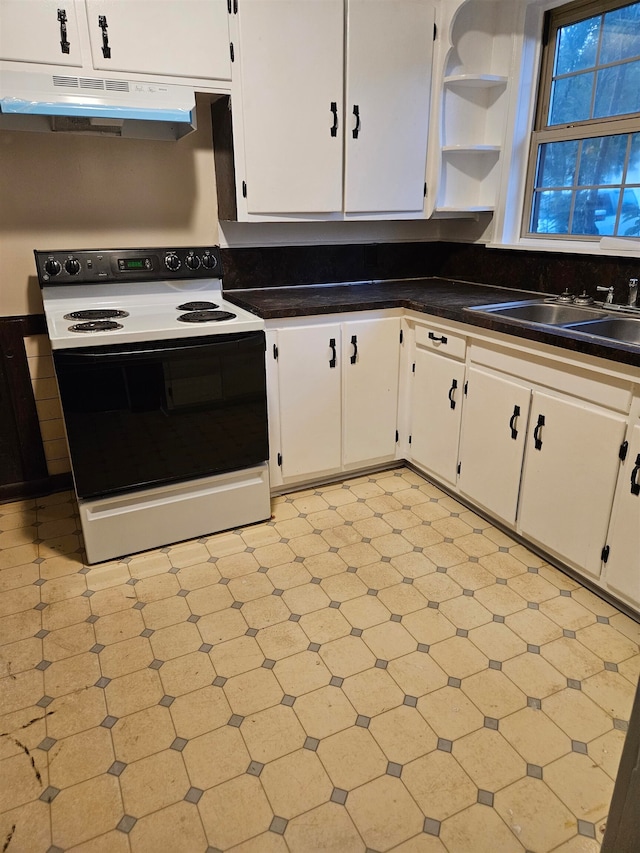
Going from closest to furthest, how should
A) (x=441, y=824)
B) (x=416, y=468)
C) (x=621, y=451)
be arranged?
(x=441, y=824) < (x=621, y=451) < (x=416, y=468)

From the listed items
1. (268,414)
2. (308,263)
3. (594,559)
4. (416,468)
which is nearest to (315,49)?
(308,263)

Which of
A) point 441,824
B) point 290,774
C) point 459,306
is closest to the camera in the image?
point 441,824

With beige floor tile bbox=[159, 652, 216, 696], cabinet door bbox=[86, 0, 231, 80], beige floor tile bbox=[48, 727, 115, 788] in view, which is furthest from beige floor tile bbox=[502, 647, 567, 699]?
cabinet door bbox=[86, 0, 231, 80]

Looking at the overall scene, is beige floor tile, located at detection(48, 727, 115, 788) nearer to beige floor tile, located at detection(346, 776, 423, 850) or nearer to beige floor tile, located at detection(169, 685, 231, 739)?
beige floor tile, located at detection(169, 685, 231, 739)

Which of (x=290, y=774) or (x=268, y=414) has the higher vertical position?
(x=268, y=414)

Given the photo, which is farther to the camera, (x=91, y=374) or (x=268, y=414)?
(x=268, y=414)

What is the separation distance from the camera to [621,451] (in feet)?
6.05

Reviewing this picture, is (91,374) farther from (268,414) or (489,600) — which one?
(489,600)

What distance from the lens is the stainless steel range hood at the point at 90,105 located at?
2023mm

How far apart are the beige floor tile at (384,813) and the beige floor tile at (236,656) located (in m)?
0.52

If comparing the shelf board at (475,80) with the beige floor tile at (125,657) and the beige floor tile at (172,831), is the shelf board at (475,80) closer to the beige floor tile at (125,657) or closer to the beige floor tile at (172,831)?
the beige floor tile at (125,657)

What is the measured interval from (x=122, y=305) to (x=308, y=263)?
99 cm

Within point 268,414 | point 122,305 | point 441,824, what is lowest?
point 441,824

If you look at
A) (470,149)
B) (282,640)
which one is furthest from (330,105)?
(282,640)
